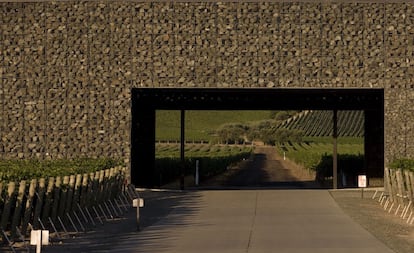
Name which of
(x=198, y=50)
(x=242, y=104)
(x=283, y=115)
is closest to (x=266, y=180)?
(x=242, y=104)

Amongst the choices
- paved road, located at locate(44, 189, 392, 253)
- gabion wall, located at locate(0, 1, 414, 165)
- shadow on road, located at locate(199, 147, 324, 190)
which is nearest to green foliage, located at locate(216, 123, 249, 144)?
shadow on road, located at locate(199, 147, 324, 190)

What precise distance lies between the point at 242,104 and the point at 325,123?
110263mm

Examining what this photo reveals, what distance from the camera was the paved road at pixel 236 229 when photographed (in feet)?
56.6

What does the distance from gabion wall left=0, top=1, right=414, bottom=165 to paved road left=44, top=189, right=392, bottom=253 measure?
14.5ft

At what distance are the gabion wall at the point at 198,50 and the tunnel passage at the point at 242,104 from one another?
75cm

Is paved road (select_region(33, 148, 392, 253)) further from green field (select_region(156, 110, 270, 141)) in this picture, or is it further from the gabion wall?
green field (select_region(156, 110, 270, 141))

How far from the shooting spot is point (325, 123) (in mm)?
147250

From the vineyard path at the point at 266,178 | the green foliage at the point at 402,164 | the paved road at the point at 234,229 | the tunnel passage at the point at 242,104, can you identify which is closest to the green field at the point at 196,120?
the vineyard path at the point at 266,178

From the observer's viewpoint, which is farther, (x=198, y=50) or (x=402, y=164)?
(x=198, y=50)

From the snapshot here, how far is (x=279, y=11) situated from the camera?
3303 centimetres

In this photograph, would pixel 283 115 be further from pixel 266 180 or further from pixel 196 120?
pixel 266 180

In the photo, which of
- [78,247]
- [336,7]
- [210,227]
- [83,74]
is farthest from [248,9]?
[78,247]

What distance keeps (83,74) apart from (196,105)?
6.70 m

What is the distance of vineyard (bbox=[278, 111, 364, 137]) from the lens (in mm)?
120894
